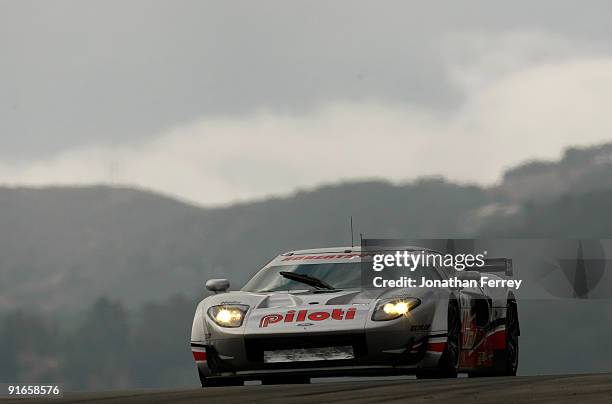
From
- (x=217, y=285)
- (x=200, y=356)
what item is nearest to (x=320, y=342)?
(x=200, y=356)

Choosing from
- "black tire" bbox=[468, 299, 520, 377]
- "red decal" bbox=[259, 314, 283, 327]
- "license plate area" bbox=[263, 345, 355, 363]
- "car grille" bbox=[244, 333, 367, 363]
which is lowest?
"black tire" bbox=[468, 299, 520, 377]

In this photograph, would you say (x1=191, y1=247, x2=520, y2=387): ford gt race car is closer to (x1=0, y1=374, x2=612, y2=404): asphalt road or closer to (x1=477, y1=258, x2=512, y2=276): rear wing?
(x1=0, y1=374, x2=612, y2=404): asphalt road

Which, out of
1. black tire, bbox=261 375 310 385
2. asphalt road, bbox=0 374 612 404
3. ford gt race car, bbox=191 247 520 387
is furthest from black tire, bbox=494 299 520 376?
asphalt road, bbox=0 374 612 404

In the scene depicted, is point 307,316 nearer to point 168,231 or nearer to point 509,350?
point 509,350

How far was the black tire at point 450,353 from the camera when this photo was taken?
15.1 metres

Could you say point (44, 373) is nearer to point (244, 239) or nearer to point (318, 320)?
point (244, 239)

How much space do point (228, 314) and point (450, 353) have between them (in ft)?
6.63

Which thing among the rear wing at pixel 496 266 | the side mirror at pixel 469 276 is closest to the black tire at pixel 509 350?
the rear wing at pixel 496 266

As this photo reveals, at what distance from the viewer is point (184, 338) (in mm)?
117750

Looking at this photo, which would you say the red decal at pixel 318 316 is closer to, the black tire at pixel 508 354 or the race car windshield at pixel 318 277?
the race car windshield at pixel 318 277

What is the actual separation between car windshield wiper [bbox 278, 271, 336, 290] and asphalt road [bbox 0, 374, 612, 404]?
2.35 metres

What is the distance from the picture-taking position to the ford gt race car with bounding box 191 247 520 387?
14703 mm

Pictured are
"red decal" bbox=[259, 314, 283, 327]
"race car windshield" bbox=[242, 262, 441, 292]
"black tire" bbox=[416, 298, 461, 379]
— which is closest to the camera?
"red decal" bbox=[259, 314, 283, 327]

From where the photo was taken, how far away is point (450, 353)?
Answer: 1520 centimetres
